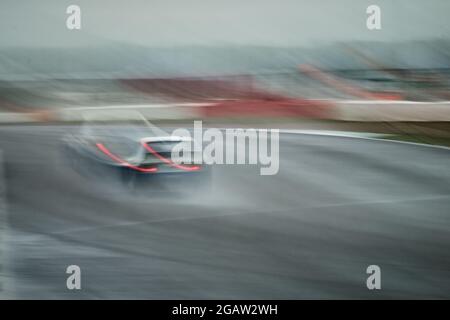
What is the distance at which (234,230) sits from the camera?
16.0 feet

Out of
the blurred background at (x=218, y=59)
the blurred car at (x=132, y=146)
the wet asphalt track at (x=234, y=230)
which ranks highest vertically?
the blurred background at (x=218, y=59)

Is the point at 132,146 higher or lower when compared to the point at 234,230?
higher

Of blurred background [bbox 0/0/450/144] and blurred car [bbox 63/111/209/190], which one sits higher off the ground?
blurred background [bbox 0/0/450/144]

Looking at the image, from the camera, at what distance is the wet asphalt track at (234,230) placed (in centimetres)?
407

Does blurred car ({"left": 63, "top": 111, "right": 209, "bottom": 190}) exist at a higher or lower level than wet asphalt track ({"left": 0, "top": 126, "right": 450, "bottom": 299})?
higher

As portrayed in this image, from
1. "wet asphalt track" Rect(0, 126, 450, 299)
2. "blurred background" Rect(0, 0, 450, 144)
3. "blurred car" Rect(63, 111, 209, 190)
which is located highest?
"blurred background" Rect(0, 0, 450, 144)

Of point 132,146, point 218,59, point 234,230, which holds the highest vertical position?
point 218,59

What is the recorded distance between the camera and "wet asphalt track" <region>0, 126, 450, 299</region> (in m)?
4.07

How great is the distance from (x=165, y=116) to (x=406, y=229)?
6.36ft

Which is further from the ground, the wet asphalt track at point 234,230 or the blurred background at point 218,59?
the blurred background at point 218,59

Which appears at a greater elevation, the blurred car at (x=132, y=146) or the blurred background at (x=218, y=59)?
the blurred background at (x=218, y=59)

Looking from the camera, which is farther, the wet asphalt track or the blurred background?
the blurred background

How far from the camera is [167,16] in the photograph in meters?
4.69

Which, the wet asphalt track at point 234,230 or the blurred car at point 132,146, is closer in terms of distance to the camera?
the wet asphalt track at point 234,230
